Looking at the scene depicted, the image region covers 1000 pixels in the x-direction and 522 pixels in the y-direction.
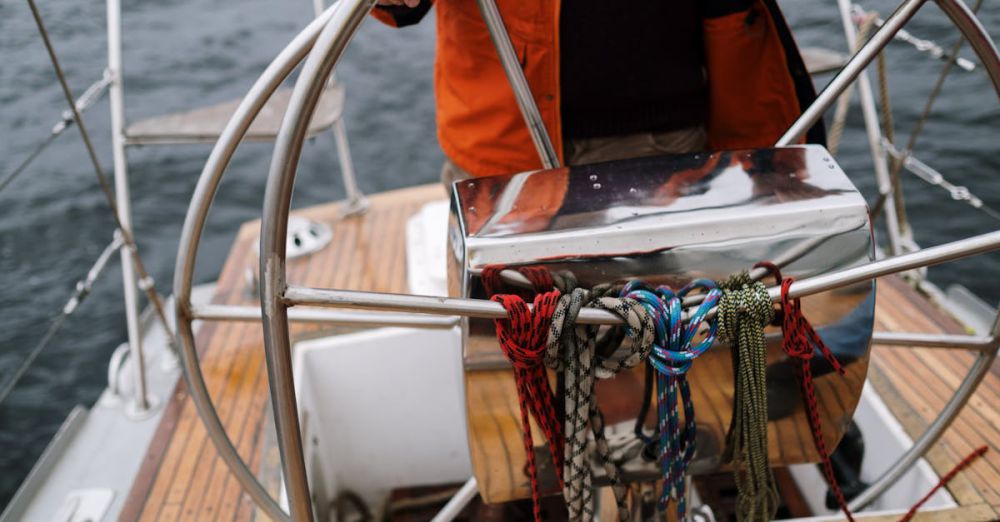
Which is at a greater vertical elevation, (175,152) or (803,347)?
(803,347)

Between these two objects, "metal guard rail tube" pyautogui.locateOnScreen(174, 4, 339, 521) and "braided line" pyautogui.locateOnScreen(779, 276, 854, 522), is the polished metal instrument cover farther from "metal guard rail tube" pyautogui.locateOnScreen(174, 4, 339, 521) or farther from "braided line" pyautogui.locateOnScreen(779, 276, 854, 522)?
"metal guard rail tube" pyautogui.locateOnScreen(174, 4, 339, 521)

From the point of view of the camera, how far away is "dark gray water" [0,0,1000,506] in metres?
→ 3.84

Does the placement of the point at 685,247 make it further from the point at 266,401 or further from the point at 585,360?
the point at 266,401

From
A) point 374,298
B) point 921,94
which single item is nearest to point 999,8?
point 921,94

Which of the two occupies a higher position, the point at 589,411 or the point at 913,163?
the point at 589,411

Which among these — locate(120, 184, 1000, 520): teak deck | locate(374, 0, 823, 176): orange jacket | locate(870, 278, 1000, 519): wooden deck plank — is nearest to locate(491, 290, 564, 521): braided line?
locate(374, 0, 823, 176): orange jacket

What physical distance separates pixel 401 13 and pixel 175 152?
15.9ft

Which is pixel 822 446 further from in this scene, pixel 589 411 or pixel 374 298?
pixel 374 298

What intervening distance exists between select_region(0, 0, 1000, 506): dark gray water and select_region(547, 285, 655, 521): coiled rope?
3048mm

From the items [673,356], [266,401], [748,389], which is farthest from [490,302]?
[266,401]

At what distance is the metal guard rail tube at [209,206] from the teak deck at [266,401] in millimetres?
521

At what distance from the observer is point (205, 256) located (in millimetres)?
4562

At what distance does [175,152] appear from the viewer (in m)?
5.50

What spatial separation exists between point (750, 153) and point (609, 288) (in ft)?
0.89
